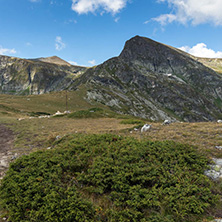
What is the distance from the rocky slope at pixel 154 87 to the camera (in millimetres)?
101956

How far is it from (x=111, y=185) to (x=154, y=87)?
143 m

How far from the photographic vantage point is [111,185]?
6531 millimetres

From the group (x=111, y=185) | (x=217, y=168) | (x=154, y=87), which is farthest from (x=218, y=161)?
(x=154, y=87)

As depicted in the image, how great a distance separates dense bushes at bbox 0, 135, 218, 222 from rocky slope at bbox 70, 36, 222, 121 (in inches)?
2975

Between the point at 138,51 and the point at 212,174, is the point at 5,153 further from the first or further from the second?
the point at 138,51

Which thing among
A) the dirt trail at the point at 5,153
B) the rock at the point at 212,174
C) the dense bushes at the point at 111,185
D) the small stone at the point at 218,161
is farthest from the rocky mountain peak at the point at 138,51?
the rock at the point at 212,174

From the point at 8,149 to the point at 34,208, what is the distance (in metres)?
10.2

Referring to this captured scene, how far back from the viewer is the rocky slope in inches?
4014

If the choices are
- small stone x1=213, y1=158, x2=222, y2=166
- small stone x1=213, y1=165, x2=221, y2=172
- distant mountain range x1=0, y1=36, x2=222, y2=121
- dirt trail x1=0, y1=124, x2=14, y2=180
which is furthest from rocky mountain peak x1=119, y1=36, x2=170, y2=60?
small stone x1=213, y1=165, x2=221, y2=172

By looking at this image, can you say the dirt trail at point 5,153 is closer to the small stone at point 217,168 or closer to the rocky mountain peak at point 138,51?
the small stone at point 217,168

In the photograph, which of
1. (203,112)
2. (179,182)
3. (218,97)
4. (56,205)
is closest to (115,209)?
A: (56,205)

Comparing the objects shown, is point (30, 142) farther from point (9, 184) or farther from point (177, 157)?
point (177, 157)

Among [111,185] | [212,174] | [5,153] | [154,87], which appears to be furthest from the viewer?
[154,87]

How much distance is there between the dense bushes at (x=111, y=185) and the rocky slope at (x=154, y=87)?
7557cm
